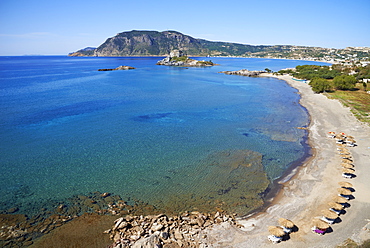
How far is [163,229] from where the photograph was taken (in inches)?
794

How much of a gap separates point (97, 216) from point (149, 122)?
31229mm

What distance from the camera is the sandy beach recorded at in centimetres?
1934

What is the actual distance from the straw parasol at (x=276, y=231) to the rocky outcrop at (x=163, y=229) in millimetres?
3287

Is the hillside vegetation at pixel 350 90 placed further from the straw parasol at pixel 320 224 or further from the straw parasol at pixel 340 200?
the straw parasol at pixel 320 224

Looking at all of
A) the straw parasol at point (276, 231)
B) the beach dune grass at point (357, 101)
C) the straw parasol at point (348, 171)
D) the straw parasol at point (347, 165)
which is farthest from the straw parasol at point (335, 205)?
the beach dune grass at point (357, 101)

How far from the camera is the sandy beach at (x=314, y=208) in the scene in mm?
19344

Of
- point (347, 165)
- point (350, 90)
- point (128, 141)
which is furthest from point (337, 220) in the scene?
point (350, 90)

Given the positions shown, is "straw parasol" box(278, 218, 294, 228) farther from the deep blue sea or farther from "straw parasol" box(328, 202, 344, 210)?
the deep blue sea

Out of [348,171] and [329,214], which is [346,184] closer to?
[348,171]

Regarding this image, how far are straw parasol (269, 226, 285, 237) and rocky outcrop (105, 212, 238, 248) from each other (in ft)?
10.8

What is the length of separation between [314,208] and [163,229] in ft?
50.8

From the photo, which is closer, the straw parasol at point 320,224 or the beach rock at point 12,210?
the straw parasol at point 320,224

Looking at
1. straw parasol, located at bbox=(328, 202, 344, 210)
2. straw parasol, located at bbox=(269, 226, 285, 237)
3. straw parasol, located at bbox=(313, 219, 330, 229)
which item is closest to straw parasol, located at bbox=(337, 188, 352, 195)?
straw parasol, located at bbox=(328, 202, 344, 210)

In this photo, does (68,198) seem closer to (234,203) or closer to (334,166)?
(234,203)
